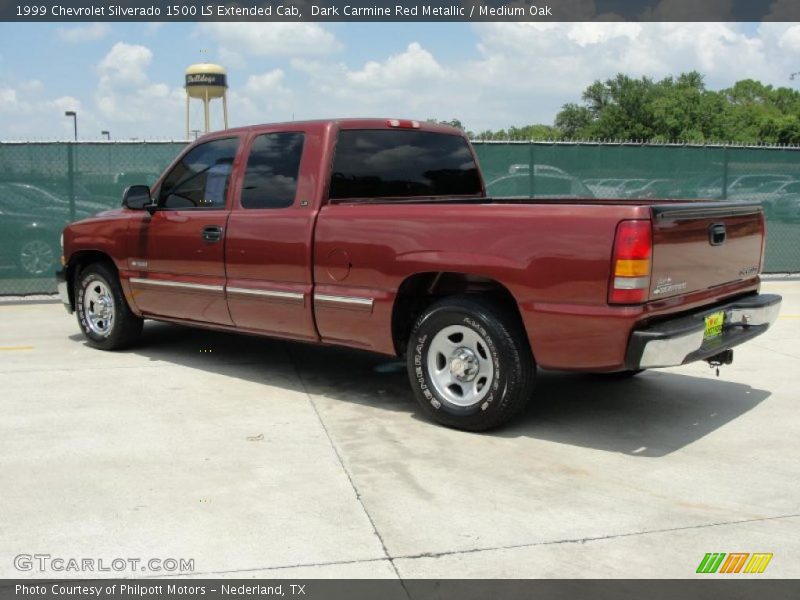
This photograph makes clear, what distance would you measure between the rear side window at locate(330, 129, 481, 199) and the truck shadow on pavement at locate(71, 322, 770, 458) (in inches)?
58.8

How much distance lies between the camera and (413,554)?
139 inches

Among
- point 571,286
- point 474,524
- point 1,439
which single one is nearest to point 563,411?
point 571,286

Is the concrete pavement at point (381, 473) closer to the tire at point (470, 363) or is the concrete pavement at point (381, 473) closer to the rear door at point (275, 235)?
the tire at point (470, 363)

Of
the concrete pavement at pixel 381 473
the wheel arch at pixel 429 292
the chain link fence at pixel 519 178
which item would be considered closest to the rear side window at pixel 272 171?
the wheel arch at pixel 429 292

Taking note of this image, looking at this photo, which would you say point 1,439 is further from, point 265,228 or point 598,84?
point 598,84

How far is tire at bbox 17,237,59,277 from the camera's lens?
1103 centimetres

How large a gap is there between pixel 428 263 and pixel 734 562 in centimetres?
243

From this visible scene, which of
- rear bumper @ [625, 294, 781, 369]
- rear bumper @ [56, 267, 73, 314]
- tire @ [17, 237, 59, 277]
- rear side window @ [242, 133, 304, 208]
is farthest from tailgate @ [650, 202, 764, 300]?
tire @ [17, 237, 59, 277]

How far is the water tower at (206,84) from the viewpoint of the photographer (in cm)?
5038

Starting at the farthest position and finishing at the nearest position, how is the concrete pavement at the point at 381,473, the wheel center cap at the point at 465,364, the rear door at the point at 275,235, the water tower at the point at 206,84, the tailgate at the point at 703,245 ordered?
1. the water tower at the point at 206,84
2. the rear door at the point at 275,235
3. the wheel center cap at the point at 465,364
4. the tailgate at the point at 703,245
5. the concrete pavement at the point at 381,473

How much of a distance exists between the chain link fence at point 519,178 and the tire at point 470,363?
5585mm

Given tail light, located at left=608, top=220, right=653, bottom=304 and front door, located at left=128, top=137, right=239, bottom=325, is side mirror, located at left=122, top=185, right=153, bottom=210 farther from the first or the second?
tail light, located at left=608, top=220, right=653, bottom=304

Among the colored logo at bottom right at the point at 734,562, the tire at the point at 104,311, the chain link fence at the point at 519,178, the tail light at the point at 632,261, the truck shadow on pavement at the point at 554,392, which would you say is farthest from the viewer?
the chain link fence at the point at 519,178

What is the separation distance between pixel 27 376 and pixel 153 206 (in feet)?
5.54
